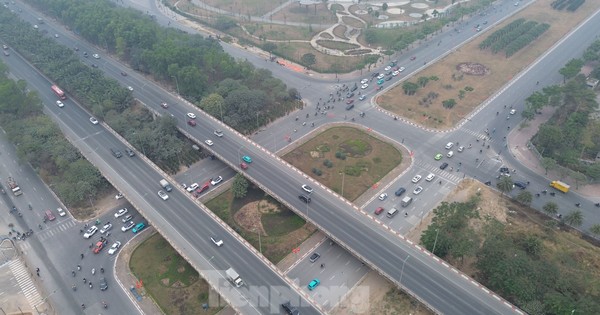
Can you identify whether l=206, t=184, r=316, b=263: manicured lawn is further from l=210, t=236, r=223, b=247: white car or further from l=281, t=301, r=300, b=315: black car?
l=281, t=301, r=300, b=315: black car

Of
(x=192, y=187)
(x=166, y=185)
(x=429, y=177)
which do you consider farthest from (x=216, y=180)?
(x=429, y=177)

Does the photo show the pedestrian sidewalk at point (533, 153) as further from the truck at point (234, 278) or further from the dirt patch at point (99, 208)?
the dirt patch at point (99, 208)

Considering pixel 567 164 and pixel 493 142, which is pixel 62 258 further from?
pixel 567 164

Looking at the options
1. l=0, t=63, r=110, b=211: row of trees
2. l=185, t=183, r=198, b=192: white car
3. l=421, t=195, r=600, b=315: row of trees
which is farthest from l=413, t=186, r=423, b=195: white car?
l=0, t=63, r=110, b=211: row of trees

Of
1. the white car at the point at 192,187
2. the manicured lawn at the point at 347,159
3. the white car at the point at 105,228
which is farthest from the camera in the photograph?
the manicured lawn at the point at 347,159

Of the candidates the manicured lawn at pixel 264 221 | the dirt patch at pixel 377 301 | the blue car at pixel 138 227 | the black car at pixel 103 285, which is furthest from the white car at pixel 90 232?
the dirt patch at pixel 377 301

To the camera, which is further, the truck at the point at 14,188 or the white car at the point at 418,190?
the truck at the point at 14,188
